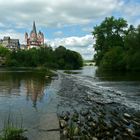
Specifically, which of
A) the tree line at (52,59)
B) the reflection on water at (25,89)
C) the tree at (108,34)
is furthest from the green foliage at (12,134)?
the tree line at (52,59)

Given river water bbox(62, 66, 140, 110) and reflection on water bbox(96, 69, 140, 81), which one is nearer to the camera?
river water bbox(62, 66, 140, 110)

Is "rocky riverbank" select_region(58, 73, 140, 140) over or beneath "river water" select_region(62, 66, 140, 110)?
over

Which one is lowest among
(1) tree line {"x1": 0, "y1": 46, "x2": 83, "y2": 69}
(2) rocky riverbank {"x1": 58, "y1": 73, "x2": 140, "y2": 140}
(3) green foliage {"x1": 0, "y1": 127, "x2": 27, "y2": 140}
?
(2) rocky riverbank {"x1": 58, "y1": 73, "x2": 140, "y2": 140}

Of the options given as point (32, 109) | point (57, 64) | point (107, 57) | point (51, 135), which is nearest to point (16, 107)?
point (32, 109)

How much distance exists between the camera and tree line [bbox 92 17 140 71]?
303 feet

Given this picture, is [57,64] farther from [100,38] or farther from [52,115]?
[52,115]

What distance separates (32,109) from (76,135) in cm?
845

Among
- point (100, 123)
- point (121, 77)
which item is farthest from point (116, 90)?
point (121, 77)

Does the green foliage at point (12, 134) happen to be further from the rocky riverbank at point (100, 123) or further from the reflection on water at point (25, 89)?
the reflection on water at point (25, 89)

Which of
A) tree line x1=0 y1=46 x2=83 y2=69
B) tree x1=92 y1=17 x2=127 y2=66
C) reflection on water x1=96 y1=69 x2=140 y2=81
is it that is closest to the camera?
reflection on water x1=96 y1=69 x2=140 y2=81

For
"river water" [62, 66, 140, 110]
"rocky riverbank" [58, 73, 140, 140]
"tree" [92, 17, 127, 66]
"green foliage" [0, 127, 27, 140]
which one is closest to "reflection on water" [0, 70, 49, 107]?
"rocky riverbank" [58, 73, 140, 140]

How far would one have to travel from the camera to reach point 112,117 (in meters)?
20.0

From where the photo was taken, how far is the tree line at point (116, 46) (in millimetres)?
92500

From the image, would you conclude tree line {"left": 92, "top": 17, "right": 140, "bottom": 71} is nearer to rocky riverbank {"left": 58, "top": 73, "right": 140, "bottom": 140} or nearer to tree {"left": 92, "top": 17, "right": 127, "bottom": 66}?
tree {"left": 92, "top": 17, "right": 127, "bottom": 66}
